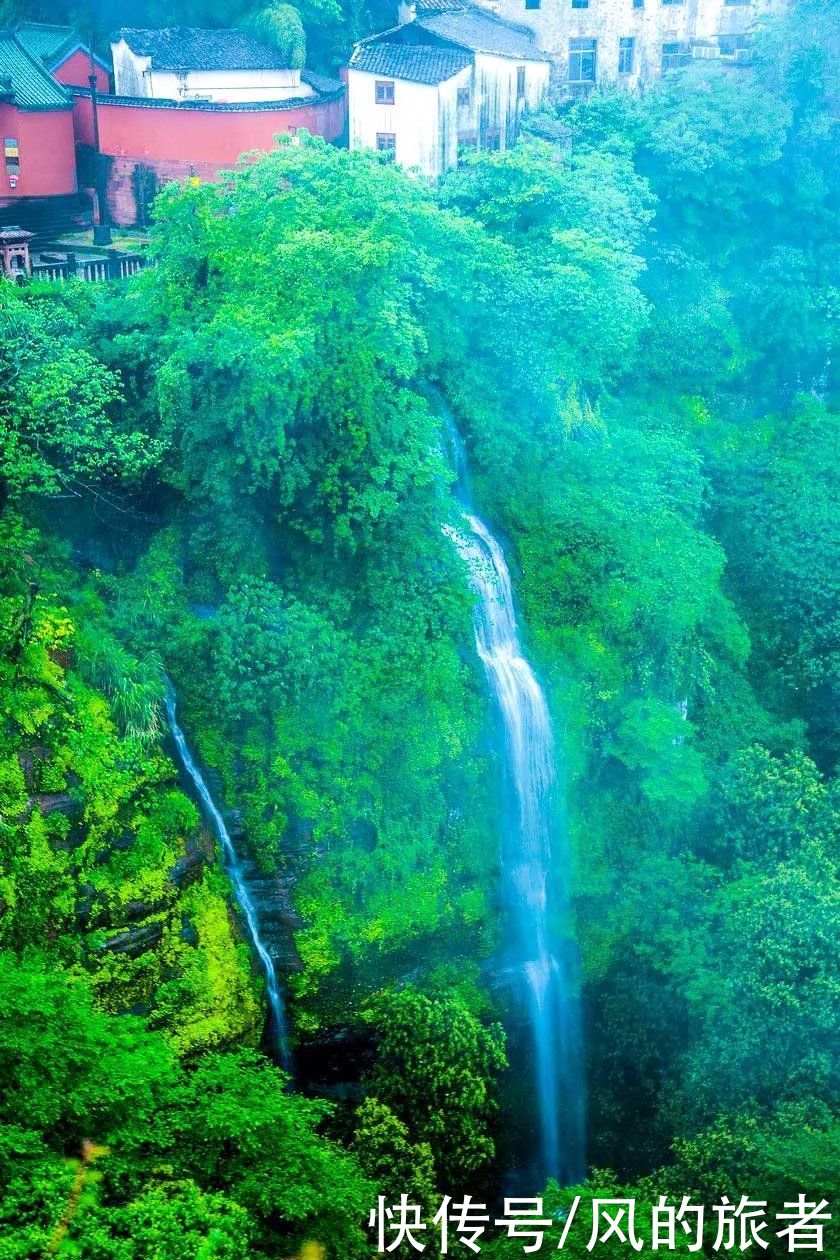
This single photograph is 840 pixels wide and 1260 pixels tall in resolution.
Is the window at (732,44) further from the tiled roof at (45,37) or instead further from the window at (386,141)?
the tiled roof at (45,37)

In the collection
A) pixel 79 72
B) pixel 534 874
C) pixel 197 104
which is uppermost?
pixel 79 72

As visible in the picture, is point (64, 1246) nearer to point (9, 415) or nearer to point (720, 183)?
point (9, 415)

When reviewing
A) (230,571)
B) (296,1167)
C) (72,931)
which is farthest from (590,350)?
(296,1167)

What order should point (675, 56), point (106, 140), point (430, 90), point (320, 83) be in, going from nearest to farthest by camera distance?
point (430, 90) → point (106, 140) → point (320, 83) → point (675, 56)

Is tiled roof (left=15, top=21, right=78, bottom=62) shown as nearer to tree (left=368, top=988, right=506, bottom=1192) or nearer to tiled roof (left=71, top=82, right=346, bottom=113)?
tiled roof (left=71, top=82, right=346, bottom=113)

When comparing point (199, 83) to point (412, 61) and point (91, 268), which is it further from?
point (91, 268)

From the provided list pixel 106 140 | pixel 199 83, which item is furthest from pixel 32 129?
pixel 199 83

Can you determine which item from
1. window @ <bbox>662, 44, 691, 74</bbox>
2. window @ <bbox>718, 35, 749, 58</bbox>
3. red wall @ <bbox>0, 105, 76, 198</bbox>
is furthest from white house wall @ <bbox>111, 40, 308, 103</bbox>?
window @ <bbox>718, 35, 749, 58</bbox>
